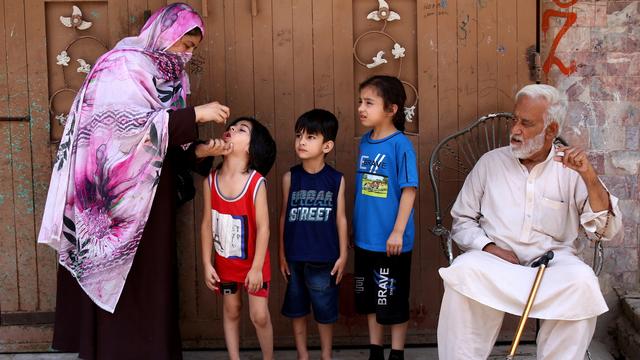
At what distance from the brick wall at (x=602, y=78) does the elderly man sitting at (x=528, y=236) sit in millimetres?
553

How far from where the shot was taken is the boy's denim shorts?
3793 millimetres

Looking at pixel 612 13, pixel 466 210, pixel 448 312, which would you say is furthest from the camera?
pixel 612 13

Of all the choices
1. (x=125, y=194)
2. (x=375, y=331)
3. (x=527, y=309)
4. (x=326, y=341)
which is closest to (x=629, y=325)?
(x=527, y=309)

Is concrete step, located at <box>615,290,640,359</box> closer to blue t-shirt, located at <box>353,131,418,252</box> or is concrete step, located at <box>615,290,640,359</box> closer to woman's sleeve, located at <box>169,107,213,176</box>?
blue t-shirt, located at <box>353,131,418,252</box>

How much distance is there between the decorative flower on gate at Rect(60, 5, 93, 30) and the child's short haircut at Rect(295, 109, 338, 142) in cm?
128

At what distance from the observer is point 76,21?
412 centimetres

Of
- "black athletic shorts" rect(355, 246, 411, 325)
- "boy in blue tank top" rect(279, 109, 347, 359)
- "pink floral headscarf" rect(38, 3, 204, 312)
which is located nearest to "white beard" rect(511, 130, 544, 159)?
"black athletic shorts" rect(355, 246, 411, 325)

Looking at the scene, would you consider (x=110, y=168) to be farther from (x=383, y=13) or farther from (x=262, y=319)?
(x=383, y=13)

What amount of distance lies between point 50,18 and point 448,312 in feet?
Answer: 8.18

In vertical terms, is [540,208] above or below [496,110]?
below

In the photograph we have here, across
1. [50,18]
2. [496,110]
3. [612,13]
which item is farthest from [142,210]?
[612,13]

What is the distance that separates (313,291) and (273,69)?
1188mm

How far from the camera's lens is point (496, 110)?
13.9 ft

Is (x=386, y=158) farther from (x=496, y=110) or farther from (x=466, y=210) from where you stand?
(x=496, y=110)
